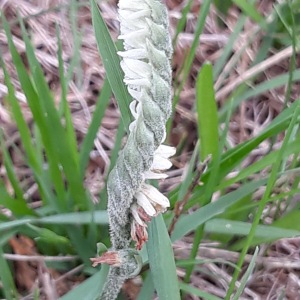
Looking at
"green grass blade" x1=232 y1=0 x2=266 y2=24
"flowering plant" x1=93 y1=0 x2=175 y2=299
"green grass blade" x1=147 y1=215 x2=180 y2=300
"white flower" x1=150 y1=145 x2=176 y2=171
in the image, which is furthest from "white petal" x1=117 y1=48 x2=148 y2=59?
"green grass blade" x1=232 y1=0 x2=266 y2=24

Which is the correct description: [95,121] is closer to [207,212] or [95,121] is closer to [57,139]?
[57,139]

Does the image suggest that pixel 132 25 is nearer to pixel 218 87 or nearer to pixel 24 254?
pixel 24 254

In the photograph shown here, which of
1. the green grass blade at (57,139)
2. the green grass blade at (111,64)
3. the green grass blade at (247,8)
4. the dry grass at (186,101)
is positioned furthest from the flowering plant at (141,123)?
the green grass blade at (247,8)

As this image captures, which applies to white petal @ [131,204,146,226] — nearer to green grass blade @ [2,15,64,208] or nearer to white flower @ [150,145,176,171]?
white flower @ [150,145,176,171]

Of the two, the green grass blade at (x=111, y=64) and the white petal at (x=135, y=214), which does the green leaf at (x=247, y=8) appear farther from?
A: the white petal at (x=135, y=214)

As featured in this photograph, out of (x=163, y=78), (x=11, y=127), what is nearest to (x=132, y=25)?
(x=163, y=78)
